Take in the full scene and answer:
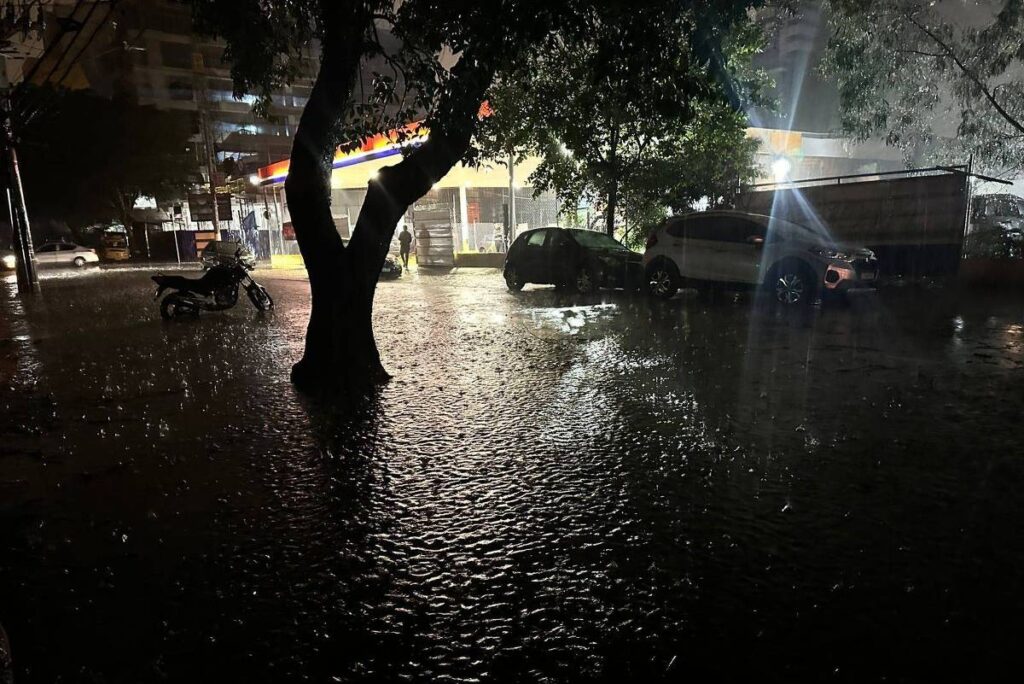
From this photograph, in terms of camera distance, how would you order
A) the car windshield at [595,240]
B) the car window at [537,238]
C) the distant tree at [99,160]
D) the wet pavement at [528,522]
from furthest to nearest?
the distant tree at [99,160] < the car window at [537,238] < the car windshield at [595,240] < the wet pavement at [528,522]

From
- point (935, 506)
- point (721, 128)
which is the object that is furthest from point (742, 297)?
point (935, 506)

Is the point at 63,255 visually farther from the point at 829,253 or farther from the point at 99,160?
the point at 829,253

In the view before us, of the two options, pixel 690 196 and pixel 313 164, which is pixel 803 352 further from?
pixel 690 196

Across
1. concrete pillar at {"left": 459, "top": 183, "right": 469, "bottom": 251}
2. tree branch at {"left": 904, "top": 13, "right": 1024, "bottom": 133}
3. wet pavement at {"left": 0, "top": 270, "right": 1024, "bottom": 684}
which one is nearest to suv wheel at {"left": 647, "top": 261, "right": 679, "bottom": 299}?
wet pavement at {"left": 0, "top": 270, "right": 1024, "bottom": 684}

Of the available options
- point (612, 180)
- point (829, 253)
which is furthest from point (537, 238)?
point (829, 253)

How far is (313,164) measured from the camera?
22.1ft

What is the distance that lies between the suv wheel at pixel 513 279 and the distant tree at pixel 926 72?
31.9 ft

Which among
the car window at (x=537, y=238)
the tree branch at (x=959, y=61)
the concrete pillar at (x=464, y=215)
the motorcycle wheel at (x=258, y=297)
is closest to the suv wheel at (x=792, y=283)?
the car window at (x=537, y=238)

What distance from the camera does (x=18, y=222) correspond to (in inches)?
771

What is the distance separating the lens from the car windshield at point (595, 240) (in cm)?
1588

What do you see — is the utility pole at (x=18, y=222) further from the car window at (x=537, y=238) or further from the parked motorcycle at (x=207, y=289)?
the car window at (x=537, y=238)

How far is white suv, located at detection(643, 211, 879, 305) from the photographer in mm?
11828

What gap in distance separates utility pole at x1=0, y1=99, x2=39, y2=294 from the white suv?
18.4m

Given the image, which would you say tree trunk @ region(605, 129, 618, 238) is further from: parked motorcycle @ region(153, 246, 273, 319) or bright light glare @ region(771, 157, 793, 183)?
bright light glare @ region(771, 157, 793, 183)
